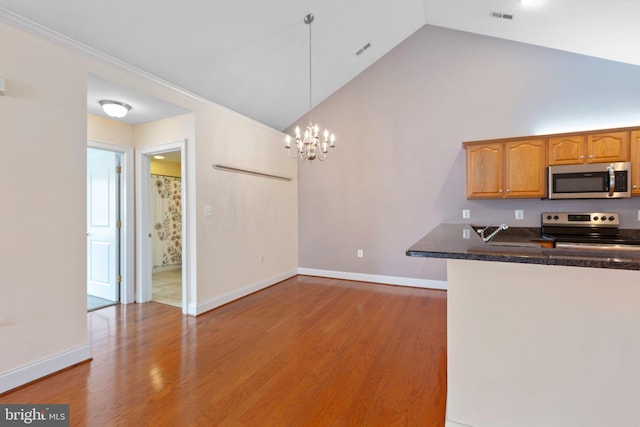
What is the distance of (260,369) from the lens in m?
2.23

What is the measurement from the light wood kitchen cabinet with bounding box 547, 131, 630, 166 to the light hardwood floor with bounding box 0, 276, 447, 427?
2261 millimetres

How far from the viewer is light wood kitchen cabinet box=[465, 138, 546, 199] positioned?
342cm

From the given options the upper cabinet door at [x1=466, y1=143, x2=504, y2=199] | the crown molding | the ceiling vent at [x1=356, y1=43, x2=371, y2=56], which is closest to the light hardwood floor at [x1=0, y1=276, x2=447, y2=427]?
the upper cabinet door at [x1=466, y1=143, x2=504, y2=199]

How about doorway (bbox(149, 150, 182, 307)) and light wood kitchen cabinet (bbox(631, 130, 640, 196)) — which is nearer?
light wood kitchen cabinet (bbox(631, 130, 640, 196))

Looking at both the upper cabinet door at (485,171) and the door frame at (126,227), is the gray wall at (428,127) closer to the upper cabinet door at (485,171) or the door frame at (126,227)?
the upper cabinet door at (485,171)

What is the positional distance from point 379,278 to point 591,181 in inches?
A: 114

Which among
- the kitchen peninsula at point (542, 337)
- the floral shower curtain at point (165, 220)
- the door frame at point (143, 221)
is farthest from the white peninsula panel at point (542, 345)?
the floral shower curtain at point (165, 220)

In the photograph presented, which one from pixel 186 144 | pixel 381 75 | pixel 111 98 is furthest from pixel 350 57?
pixel 111 98

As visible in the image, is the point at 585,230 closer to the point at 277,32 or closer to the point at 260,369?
the point at 260,369

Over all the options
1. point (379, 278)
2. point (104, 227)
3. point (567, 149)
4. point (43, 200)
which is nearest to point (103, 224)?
point (104, 227)

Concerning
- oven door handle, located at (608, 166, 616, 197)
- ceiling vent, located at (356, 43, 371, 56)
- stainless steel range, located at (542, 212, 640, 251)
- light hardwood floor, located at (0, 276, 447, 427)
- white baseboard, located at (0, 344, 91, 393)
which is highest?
ceiling vent, located at (356, 43, 371, 56)

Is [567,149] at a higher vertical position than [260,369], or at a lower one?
higher

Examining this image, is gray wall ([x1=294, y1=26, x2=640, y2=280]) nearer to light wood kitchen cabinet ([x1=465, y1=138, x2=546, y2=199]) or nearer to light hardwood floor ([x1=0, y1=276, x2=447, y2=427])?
light wood kitchen cabinet ([x1=465, y1=138, x2=546, y2=199])

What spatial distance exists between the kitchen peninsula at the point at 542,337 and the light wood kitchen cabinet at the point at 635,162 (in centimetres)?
260
